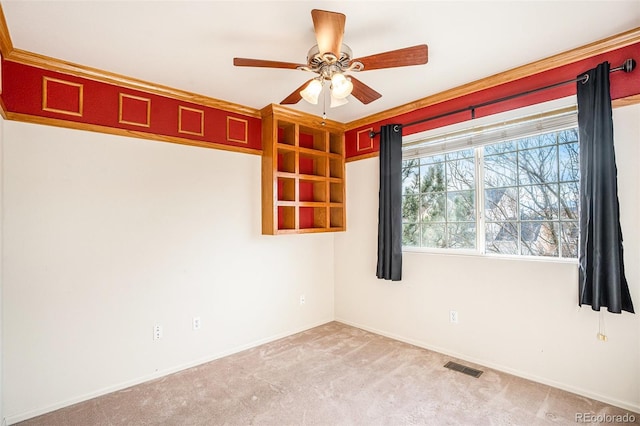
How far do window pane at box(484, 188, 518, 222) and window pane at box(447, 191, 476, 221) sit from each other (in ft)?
0.44

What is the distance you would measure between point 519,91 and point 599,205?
112 cm

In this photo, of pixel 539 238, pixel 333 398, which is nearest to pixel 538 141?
pixel 539 238

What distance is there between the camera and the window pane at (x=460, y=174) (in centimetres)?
319

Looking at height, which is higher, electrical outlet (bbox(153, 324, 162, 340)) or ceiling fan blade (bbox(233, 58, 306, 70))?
ceiling fan blade (bbox(233, 58, 306, 70))

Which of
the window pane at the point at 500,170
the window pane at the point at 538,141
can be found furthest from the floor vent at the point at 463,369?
the window pane at the point at 538,141

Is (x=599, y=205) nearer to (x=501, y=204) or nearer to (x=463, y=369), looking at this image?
(x=501, y=204)

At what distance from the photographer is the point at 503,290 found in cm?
287

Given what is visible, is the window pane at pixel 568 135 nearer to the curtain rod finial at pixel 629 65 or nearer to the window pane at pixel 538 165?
the window pane at pixel 538 165

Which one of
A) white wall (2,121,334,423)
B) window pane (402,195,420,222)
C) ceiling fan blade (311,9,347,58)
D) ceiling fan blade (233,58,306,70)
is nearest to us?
ceiling fan blade (311,9,347,58)

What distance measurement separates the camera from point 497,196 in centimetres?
301

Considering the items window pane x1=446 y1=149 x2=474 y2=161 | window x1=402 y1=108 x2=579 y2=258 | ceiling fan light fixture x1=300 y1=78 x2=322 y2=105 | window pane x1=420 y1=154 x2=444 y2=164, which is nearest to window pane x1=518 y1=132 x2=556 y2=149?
window x1=402 y1=108 x2=579 y2=258

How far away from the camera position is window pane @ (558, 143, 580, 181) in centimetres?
259

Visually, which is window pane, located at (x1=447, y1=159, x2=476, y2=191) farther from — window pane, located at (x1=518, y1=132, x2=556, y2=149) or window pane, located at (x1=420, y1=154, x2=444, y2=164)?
window pane, located at (x1=518, y1=132, x2=556, y2=149)

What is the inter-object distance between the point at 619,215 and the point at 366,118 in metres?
2.53
